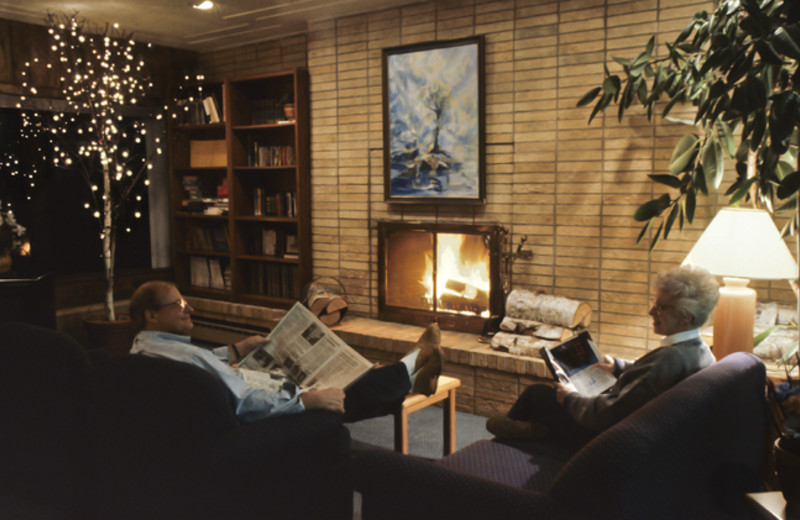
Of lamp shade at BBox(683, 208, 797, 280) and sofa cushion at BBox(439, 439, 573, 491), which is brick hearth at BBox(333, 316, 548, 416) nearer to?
lamp shade at BBox(683, 208, 797, 280)

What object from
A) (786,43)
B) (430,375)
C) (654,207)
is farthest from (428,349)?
(786,43)

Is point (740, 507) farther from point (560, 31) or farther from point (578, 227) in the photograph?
point (560, 31)

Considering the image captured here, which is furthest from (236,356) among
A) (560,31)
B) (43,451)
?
(560,31)

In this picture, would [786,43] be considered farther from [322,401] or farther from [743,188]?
[322,401]

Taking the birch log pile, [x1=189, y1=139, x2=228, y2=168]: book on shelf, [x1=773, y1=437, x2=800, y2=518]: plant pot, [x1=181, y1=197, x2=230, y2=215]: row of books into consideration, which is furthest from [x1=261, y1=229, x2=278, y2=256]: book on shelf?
[x1=773, y1=437, x2=800, y2=518]: plant pot

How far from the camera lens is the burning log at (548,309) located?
3691 millimetres

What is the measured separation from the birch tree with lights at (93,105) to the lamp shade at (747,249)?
3891mm

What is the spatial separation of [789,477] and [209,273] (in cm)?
504

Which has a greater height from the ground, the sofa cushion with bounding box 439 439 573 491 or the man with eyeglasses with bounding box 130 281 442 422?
the man with eyeglasses with bounding box 130 281 442 422

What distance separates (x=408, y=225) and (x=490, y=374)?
4.00 ft

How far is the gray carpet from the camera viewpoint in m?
3.35

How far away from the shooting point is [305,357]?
8.51 ft

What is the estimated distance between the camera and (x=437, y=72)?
4215 mm

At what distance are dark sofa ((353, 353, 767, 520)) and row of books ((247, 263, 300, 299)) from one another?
3.43m
